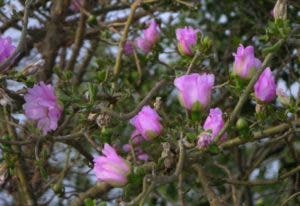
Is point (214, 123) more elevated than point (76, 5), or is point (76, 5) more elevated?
point (214, 123)

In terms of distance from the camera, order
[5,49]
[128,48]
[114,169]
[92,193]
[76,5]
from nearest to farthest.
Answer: [114,169], [5,49], [92,193], [128,48], [76,5]

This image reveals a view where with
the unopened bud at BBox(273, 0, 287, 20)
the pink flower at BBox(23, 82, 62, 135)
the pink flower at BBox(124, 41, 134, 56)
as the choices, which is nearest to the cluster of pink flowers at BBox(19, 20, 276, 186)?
the pink flower at BBox(23, 82, 62, 135)

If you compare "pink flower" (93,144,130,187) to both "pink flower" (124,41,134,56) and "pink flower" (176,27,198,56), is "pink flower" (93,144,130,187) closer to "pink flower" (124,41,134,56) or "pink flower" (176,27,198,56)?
"pink flower" (176,27,198,56)

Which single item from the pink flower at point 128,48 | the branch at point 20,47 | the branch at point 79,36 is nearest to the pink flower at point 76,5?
the branch at point 79,36

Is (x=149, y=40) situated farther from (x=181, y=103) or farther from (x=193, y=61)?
(x=181, y=103)

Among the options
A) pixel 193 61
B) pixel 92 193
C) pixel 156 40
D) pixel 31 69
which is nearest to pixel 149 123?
pixel 193 61

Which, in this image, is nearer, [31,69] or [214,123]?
[214,123]

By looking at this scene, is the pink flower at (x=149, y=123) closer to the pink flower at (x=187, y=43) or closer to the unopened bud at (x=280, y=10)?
the pink flower at (x=187, y=43)
